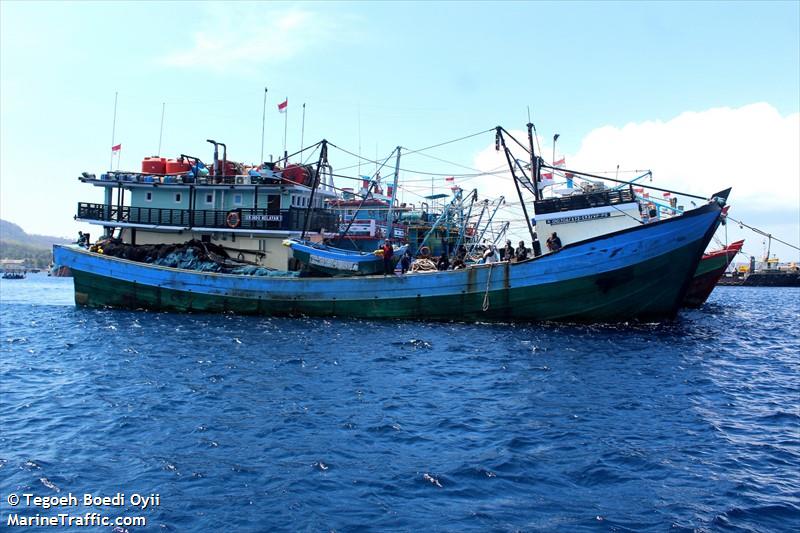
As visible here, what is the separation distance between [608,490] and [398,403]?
16.5ft

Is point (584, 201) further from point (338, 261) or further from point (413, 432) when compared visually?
point (413, 432)

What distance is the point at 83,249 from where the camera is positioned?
29734mm

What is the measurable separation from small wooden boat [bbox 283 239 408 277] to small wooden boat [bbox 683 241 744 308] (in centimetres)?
1913

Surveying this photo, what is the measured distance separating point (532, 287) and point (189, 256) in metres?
15.7

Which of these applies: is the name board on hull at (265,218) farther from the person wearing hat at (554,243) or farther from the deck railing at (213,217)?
the person wearing hat at (554,243)

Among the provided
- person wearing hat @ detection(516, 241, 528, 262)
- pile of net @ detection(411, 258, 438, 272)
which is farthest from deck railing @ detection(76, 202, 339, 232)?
person wearing hat @ detection(516, 241, 528, 262)

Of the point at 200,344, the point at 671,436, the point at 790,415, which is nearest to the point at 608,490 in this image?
the point at 671,436

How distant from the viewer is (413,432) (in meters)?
10.6

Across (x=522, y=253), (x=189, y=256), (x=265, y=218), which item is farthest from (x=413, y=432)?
(x=189, y=256)

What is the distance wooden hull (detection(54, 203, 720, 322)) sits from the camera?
21.4 metres

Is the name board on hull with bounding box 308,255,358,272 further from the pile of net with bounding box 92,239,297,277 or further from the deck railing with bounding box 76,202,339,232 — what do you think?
the deck railing with bounding box 76,202,339,232

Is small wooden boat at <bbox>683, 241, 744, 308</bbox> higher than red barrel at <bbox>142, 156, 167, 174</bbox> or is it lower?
lower

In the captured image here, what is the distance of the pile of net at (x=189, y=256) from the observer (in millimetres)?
27625

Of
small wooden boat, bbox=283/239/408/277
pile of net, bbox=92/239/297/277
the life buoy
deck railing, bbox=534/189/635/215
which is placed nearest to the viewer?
deck railing, bbox=534/189/635/215
